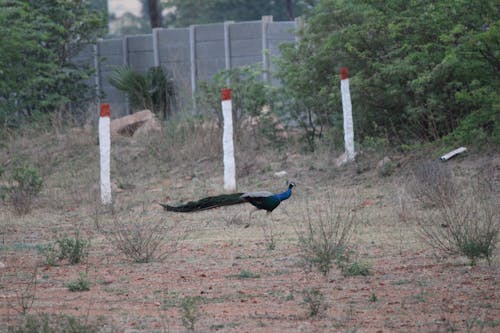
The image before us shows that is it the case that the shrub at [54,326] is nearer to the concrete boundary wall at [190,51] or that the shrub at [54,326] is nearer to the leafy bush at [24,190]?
the leafy bush at [24,190]

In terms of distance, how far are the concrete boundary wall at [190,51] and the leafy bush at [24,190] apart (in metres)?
6.75

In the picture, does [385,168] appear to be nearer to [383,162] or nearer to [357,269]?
[383,162]

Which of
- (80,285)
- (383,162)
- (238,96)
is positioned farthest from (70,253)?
(238,96)

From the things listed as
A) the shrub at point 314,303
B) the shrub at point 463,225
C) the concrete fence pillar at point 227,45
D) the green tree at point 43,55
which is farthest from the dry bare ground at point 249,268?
the concrete fence pillar at point 227,45

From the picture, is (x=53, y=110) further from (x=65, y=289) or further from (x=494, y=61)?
(x=65, y=289)

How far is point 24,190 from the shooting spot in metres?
14.3

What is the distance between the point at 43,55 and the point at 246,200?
1563cm

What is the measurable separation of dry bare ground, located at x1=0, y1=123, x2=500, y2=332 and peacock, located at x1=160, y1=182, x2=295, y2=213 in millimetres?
344

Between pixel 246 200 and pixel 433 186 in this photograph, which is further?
pixel 433 186

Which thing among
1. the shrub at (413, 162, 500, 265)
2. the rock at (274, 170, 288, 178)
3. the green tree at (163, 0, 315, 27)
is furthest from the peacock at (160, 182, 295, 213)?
the green tree at (163, 0, 315, 27)

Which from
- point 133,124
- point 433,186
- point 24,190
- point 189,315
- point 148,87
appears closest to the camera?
point 189,315

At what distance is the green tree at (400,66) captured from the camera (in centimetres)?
1394

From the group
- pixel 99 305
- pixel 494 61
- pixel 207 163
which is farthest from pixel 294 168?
pixel 99 305

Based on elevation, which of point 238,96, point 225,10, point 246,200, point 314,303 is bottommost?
point 314,303
